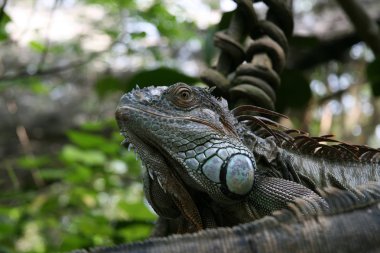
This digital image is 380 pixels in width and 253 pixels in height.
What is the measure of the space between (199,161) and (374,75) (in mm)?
2190

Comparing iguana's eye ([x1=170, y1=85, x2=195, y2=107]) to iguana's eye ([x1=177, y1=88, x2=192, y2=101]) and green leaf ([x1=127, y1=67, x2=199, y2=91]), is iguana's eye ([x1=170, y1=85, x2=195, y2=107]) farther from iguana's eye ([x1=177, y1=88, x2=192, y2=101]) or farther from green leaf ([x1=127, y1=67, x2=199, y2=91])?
A: green leaf ([x1=127, y1=67, x2=199, y2=91])

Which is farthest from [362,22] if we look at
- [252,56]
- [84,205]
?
[84,205]

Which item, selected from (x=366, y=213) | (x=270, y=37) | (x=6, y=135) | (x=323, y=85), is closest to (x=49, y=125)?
(x=6, y=135)

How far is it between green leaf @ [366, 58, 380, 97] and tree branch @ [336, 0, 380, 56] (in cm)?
10

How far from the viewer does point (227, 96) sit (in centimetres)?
189

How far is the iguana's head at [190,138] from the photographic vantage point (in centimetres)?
135

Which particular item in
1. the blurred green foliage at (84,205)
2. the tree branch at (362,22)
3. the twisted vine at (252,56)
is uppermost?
the tree branch at (362,22)

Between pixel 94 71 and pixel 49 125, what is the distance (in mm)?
1123

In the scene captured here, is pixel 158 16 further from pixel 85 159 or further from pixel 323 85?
pixel 323 85

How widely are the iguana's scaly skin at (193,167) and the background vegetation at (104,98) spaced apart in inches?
48.3

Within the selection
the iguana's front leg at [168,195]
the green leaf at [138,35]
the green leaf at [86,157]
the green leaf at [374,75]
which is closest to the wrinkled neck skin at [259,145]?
the iguana's front leg at [168,195]

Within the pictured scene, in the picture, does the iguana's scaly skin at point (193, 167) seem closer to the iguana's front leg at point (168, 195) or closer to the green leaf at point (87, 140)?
the iguana's front leg at point (168, 195)

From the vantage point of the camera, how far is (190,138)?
1.43 metres

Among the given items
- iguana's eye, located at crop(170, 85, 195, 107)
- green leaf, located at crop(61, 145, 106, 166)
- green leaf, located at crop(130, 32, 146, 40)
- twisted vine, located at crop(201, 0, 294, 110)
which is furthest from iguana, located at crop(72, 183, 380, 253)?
green leaf, located at crop(61, 145, 106, 166)
